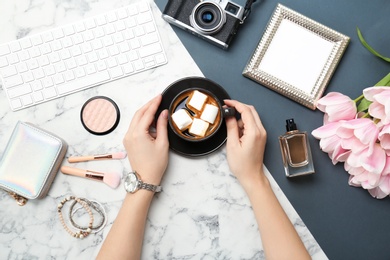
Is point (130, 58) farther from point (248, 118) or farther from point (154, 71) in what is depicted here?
point (248, 118)

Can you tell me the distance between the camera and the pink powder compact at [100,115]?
1.06m

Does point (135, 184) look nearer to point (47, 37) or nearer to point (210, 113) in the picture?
point (210, 113)

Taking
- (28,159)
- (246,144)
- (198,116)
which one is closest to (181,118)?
(198,116)

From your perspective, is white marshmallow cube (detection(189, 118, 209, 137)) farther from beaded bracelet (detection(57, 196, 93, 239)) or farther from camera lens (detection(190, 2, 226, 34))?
beaded bracelet (detection(57, 196, 93, 239))

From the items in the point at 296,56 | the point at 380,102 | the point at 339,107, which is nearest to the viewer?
the point at 380,102

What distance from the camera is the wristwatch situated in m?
1.01

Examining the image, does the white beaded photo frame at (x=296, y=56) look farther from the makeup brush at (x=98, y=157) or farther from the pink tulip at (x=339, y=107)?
the makeup brush at (x=98, y=157)

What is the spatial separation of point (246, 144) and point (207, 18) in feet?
1.03

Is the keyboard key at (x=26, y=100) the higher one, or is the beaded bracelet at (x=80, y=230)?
the keyboard key at (x=26, y=100)

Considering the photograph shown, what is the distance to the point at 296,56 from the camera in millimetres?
1036

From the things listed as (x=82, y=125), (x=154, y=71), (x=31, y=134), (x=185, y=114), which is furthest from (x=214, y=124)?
(x=31, y=134)

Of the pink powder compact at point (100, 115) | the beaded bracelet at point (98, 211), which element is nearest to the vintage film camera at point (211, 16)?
the pink powder compact at point (100, 115)

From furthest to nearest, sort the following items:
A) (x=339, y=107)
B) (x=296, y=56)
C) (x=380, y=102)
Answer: (x=296, y=56) → (x=339, y=107) → (x=380, y=102)

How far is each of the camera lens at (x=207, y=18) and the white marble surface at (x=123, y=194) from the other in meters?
0.07
